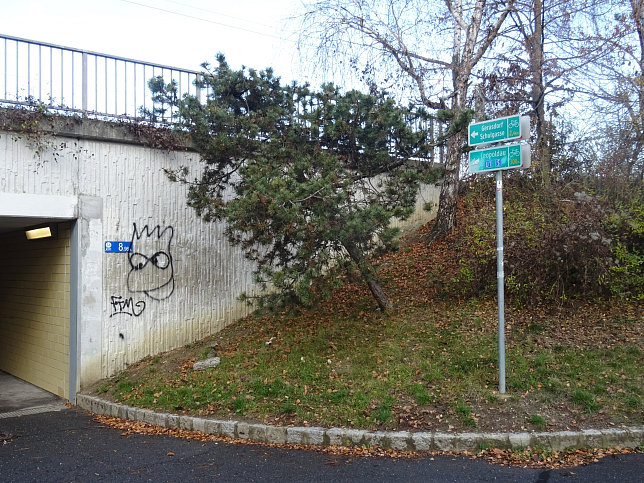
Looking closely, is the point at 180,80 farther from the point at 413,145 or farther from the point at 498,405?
the point at 498,405

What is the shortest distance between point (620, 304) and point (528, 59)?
8189 millimetres

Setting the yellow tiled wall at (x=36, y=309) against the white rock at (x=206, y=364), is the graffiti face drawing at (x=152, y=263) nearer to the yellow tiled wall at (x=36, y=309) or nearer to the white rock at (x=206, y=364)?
the yellow tiled wall at (x=36, y=309)

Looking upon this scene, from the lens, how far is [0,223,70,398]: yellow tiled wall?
9.26 m

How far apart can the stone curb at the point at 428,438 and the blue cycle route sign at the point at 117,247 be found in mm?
3746

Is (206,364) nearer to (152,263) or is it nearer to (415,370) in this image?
(152,263)

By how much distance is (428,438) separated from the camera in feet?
19.6

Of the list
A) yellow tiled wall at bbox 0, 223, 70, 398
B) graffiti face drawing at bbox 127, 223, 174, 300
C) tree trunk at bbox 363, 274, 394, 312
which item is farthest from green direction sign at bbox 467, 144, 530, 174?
yellow tiled wall at bbox 0, 223, 70, 398

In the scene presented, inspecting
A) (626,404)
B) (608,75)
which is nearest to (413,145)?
(626,404)

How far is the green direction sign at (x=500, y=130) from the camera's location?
6.63 metres

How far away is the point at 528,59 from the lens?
14.4 meters

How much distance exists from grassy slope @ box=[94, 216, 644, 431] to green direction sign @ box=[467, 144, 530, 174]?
2605mm

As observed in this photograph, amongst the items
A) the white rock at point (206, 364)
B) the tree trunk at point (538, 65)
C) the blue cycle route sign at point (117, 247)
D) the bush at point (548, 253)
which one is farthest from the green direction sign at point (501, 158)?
the tree trunk at point (538, 65)

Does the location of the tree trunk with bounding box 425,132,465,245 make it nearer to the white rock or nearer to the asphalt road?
the white rock

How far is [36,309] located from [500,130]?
28.6 ft
